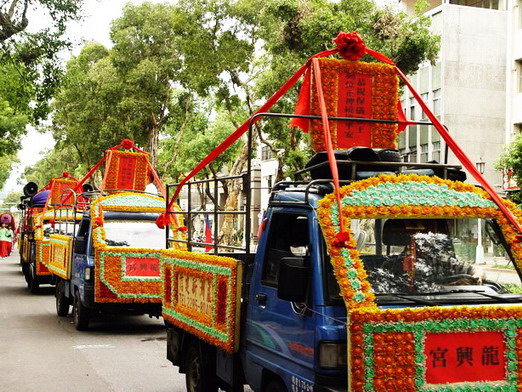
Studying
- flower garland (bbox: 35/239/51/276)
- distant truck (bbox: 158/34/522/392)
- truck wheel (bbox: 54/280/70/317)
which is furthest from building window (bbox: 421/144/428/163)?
distant truck (bbox: 158/34/522/392)

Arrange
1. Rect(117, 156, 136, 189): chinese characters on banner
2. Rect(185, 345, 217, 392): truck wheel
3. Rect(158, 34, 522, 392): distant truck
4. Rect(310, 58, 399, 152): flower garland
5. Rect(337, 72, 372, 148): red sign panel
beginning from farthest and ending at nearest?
Rect(117, 156, 136, 189): chinese characters on banner
Rect(337, 72, 372, 148): red sign panel
Rect(310, 58, 399, 152): flower garland
Rect(185, 345, 217, 392): truck wheel
Rect(158, 34, 522, 392): distant truck

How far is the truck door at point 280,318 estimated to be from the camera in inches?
205

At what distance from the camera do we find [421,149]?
137ft

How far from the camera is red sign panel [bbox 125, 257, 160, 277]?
12.8 meters

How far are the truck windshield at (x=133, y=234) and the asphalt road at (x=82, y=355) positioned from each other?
1.49 metres

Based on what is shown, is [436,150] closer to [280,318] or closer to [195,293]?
[195,293]

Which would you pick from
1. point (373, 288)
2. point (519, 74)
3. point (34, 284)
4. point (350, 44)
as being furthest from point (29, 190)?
point (373, 288)

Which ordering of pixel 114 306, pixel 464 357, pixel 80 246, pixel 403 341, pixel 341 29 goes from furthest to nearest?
1. pixel 341 29
2. pixel 80 246
3. pixel 114 306
4. pixel 464 357
5. pixel 403 341

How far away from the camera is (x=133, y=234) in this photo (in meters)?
13.5

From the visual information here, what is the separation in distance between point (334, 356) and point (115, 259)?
835 cm

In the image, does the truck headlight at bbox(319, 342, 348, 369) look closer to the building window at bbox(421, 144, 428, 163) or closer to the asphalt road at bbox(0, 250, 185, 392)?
the asphalt road at bbox(0, 250, 185, 392)

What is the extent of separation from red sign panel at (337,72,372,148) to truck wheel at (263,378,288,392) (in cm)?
262

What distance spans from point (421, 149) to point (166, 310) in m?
34.8

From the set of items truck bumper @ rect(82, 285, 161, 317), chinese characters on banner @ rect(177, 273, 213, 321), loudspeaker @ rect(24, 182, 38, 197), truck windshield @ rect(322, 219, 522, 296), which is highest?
loudspeaker @ rect(24, 182, 38, 197)
